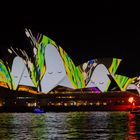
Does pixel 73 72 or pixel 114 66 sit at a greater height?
pixel 114 66

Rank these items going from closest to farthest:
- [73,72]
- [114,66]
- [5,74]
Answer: [5,74], [73,72], [114,66]

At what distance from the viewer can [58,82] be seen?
222ft

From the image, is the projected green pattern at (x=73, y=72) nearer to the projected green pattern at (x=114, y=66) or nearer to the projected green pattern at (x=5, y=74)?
the projected green pattern at (x=114, y=66)

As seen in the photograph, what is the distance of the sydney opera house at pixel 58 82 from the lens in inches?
2429

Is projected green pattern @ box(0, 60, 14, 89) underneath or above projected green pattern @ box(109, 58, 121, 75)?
underneath

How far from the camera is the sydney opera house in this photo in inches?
2429

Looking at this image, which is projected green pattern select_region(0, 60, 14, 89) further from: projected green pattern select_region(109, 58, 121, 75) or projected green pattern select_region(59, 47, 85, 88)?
projected green pattern select_region(109, 58, 121, 75)

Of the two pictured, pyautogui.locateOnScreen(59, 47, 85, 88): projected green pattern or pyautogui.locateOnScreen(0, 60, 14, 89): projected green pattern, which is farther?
pyautogui.locateOnScreen(0, 60, 14, 89): projected green pattern

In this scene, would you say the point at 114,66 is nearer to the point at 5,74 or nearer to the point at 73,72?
the point at 73,72

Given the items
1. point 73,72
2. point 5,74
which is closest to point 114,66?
point 73,72

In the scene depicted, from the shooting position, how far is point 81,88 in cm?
7319

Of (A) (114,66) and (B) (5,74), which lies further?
(A) (114,66)

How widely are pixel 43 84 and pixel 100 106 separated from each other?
39.4 feet

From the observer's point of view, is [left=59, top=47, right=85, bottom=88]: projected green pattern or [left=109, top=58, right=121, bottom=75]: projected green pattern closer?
[left=59, top=47, right=85, bottom=88]: projected green pattern
